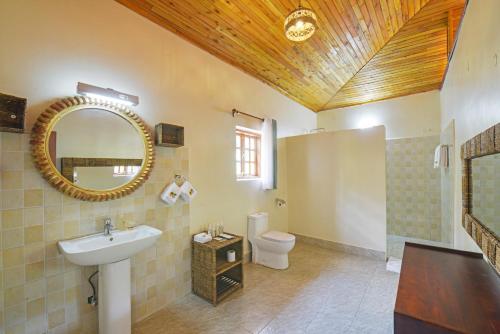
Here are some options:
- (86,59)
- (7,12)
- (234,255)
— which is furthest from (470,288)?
(7,12)

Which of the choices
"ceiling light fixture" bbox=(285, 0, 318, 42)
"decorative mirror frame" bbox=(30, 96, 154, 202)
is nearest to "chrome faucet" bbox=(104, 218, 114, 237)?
"decorative mirror frame" bbox=(30, 96, 154, 202)

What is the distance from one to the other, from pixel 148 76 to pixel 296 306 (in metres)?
2.61

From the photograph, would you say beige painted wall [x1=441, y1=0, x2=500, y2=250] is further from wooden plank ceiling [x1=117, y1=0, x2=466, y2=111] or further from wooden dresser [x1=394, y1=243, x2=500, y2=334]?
wooden plank ceiling [x1=117, y1=0, x2=466, y2=111]

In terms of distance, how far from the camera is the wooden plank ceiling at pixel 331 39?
2092 millimetres

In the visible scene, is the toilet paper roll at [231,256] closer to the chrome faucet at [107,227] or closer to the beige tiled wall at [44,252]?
the beige tiled wall at [44,252]

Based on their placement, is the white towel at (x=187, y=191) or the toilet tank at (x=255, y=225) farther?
the toilet tank at (x=255, y=225)

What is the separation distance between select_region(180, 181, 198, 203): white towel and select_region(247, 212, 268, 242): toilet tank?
1.05m

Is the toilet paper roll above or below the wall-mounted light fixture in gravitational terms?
below

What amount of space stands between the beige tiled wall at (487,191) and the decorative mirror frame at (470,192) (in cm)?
3

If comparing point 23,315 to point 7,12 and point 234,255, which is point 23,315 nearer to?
point 234,255

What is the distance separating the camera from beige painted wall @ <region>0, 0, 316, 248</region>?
1430 millimetres

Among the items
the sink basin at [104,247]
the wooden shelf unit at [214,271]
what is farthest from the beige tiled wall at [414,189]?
the sink basin at [104,247]

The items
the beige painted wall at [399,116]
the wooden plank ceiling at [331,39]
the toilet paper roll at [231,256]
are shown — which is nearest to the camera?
the wooden plank ceiling at [331,39]

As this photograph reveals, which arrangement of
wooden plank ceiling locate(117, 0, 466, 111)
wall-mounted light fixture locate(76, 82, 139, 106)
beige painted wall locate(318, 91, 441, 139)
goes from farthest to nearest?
1. beige painted wall locate(318, 91, 441, 139)
2. wooden plank ceiling locate(117, 0, 466, 111)
3. wall-mounted light fixture locate(76, 82, 139, 106)
